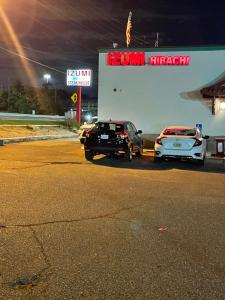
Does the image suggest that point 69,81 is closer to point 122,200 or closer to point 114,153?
point 114,153

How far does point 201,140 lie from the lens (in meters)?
17.2

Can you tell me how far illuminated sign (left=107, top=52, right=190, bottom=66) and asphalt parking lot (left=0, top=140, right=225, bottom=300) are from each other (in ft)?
55.1

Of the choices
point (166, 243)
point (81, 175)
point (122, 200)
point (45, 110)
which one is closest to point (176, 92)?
point (81, 175)

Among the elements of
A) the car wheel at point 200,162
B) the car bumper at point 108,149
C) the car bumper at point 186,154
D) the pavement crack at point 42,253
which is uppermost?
the car bumper at point 108,149

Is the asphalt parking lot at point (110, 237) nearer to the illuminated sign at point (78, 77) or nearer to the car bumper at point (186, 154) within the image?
the car bumper at point (186, 154)

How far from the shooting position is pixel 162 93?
2977cm

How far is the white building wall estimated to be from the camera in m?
28.9

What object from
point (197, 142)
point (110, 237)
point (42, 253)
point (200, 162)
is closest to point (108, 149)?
point (197, 142)

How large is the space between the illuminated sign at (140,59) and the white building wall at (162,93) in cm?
24

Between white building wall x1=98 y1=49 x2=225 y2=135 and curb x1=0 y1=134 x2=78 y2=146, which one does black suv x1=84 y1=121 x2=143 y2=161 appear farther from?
white building wall x1=98 y1=49 x2=225 y2=135

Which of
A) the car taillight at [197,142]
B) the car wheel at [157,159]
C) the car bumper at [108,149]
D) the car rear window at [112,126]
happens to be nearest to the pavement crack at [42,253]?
the car bumper at [108,149]

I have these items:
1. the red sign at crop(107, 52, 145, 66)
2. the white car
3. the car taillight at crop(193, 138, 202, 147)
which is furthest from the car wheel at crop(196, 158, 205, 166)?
the red sign at crop(107, 52, 145, 66)

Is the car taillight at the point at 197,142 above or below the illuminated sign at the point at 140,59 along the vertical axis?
below

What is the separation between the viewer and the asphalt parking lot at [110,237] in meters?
5.00
